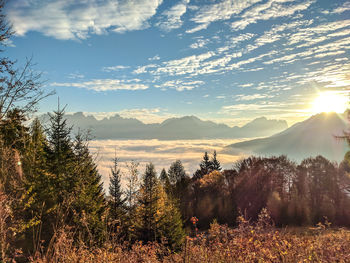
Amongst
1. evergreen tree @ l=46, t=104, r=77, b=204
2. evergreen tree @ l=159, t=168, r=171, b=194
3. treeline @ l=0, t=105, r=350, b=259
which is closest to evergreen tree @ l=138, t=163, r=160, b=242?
treeline @ l=0, t=105, r=350, b=259

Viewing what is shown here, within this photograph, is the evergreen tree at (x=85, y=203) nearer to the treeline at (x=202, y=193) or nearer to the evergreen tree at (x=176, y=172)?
the treeline at (x=202, y=193)

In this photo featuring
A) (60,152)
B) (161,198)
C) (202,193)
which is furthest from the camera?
(202,193)

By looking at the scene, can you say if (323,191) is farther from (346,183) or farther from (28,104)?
(28,104)

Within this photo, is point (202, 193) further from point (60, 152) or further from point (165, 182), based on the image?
point (60, 152)

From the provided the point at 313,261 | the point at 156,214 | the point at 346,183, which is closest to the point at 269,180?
the point at 346,183

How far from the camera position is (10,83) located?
5859mm

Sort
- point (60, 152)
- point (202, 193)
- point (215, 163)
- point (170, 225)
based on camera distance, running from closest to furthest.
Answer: point (170, 225)
point (60, 152)
point (202, 193)
point (215, 163)

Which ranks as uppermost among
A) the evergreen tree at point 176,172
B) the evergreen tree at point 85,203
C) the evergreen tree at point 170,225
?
the evergreen tree at point 85,203

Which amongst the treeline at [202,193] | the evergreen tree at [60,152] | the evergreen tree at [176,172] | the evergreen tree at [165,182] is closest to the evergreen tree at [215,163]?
the evergreen tree at [176,172]

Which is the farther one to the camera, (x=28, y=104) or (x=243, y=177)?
(x=243, y=177)

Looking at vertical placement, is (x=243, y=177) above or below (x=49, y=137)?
below

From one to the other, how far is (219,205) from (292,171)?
15.1m

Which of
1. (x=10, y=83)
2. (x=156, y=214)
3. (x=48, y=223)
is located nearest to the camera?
(x=10, y=83)

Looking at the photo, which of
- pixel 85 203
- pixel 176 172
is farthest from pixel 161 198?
pixel 176 172
